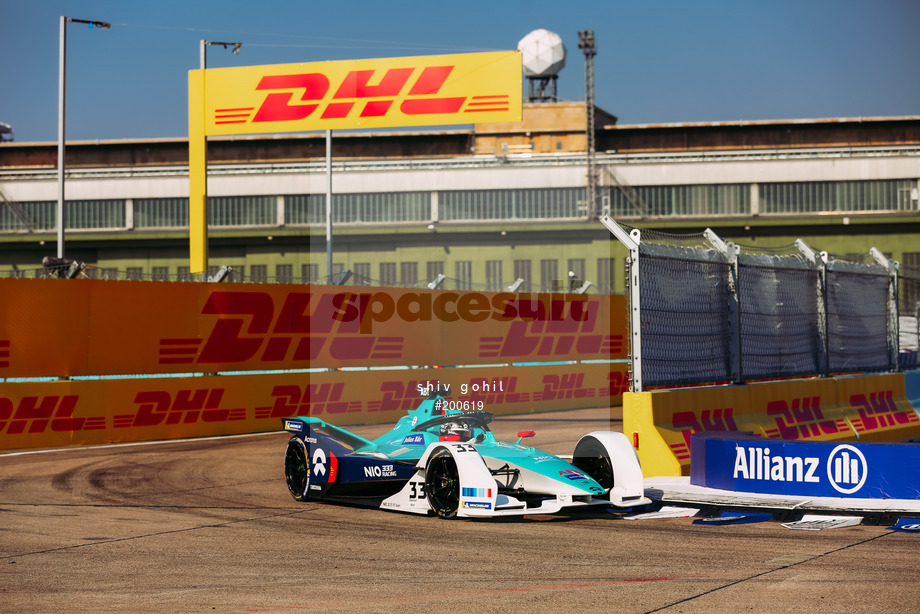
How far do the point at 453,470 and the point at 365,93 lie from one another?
1212 centimetres

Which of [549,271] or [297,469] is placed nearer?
[297,469]

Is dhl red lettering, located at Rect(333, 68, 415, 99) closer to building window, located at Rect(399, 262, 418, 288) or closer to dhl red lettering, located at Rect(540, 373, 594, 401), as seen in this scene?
dhl red lettering, located at Rect(540, 373, 594, 401)

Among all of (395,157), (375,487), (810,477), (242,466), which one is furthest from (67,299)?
(395,157)

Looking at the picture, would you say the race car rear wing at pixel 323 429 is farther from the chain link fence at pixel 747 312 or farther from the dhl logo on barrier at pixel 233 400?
the chain link fence at pixel 747 312

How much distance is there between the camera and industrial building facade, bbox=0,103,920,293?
48906mm

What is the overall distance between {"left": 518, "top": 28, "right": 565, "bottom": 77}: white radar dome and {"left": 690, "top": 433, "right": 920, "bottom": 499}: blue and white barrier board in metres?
56.7

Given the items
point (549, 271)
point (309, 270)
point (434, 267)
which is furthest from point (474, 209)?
point (309, 270)

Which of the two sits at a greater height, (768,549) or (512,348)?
(512,348)

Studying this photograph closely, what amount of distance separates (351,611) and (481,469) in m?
3.62

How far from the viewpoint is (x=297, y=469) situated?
474 inches

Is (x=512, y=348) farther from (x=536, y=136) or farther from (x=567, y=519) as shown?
(x=536, y=136)

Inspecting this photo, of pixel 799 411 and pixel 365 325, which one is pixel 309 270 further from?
pixel 799 411

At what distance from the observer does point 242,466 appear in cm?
1473

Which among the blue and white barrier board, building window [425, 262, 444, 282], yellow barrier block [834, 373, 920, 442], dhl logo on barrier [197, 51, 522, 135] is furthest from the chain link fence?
building window [425, 262, 444, 282]
